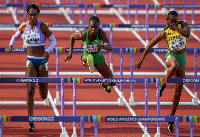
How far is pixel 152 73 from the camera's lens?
15.2m

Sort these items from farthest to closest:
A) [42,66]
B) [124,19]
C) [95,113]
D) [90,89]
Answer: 1. [124,19]
2. [90,89]
3. [95,113]
4. [42,66]

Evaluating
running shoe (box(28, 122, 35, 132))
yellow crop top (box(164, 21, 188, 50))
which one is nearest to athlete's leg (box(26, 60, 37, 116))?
running shoe (box(28, 122, 35, 132))

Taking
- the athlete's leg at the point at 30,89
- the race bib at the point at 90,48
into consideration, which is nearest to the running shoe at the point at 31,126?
the athlete's leg at the point at 30,89

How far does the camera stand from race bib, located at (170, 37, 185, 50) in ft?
37.6

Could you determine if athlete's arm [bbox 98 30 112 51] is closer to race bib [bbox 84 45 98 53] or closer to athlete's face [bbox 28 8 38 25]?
race bib [bbox 84 45 98 53]

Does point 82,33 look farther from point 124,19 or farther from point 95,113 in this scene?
point 124,19

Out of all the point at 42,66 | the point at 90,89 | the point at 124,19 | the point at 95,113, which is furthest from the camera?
the point at 124,19

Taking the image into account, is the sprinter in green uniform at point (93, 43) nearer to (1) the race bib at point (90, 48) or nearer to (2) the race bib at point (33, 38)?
(1) the race bib at point (90, 48)

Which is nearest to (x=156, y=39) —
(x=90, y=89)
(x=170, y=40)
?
(x=170, y=40)

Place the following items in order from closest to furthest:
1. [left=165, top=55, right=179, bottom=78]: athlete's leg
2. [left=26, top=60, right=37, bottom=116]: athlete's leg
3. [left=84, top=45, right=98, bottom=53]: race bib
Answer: [left=26, top=60, right=37, bottom=116]: athlete's leg
[left=165, top=55, right=179, bottom=78]: athlete's leg
[left=84, top=45, right=98, bottom=53]: race bib

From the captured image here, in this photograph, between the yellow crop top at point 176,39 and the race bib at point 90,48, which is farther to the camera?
the race bib at point 90,48

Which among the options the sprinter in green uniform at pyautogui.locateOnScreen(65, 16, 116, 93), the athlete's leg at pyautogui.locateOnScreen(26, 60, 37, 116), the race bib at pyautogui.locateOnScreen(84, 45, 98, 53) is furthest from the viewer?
the race bib at pyautogui.locateOnScreen(84, 45, 98, 53)

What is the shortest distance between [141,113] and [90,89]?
1.91 m

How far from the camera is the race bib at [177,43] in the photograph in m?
11.4
